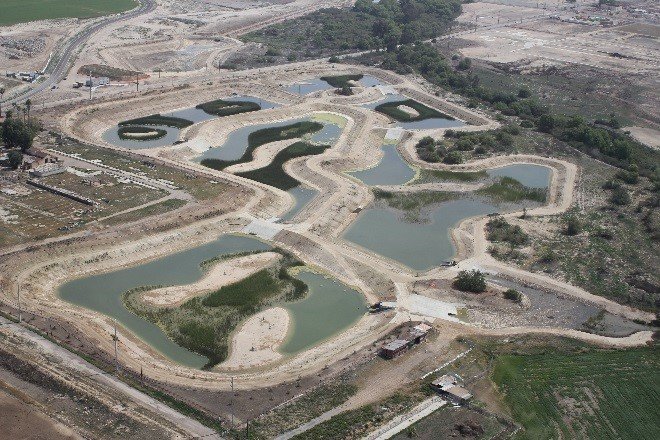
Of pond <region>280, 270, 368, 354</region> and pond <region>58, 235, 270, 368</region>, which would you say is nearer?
pond <region>58, 235, 270, 368</region>

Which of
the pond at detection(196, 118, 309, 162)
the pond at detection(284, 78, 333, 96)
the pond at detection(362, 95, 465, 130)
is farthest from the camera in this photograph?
the pond at detection(284, 78, 333, 96)

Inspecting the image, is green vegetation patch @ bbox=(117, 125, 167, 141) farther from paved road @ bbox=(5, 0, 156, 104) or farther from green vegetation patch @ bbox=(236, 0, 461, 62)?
green vegetation patch @ bbox=(236, 0, 461, 62)

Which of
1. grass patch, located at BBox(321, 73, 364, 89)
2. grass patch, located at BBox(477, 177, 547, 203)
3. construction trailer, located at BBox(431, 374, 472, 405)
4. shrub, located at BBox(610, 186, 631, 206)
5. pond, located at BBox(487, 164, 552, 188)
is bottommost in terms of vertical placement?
pond, located at BBox(487, 164, 552, 188)

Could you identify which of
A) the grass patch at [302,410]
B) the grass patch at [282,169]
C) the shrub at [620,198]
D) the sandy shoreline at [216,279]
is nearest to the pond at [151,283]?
the sandy shoreline at [216,279]

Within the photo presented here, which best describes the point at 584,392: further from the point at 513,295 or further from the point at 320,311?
the point at 320,311

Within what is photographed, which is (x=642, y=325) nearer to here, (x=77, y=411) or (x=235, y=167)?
(x=77, y=411)

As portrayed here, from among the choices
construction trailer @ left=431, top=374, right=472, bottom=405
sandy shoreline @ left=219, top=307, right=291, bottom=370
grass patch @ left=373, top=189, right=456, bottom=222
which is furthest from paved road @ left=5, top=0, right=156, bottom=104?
construction trailer @ left=431, top=374, right=472, bottom=405

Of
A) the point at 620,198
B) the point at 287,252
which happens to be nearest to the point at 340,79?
the point at 620,198
